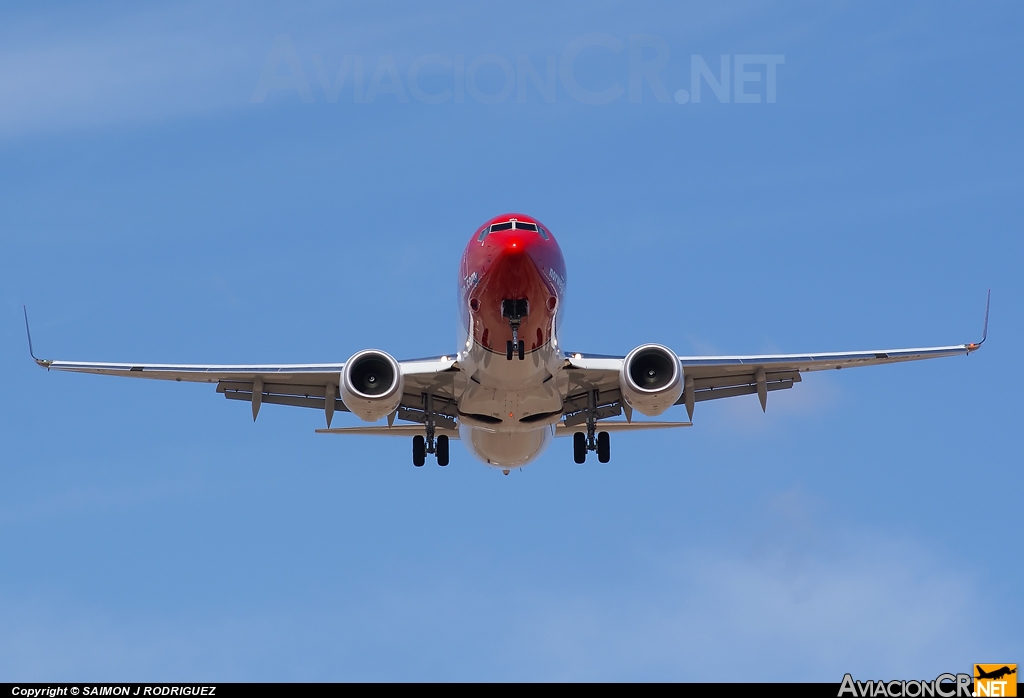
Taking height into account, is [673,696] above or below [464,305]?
below

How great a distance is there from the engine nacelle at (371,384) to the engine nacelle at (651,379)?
5.02 metres

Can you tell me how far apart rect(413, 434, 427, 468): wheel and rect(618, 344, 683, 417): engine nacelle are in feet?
20.9

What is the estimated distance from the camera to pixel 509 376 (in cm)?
3341

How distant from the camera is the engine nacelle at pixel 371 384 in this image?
3225 cm

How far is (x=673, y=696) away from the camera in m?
28.2

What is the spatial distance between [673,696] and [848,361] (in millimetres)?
11280

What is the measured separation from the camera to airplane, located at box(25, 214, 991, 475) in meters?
31.8

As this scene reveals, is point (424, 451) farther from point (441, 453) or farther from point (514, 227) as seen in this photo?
point (514, 227)

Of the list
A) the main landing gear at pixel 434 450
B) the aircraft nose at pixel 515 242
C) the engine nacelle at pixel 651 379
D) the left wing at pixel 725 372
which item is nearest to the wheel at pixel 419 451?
the main landing gear at pixel 434 450

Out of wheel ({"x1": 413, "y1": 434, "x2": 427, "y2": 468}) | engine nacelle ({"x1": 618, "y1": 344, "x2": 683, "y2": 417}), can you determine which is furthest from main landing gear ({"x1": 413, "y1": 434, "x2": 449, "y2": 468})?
engine nacelle ({"x1": 618, "y1": 344, "x2": 683, "y2": 417})

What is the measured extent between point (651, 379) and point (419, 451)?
281 inches

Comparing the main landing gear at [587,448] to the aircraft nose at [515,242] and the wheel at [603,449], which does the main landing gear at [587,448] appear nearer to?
the wheel at [603,449]

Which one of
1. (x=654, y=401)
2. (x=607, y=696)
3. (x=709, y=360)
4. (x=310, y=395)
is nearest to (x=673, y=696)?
(x=607, y=696)

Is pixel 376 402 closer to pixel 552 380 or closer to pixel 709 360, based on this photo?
pixel 552 380
